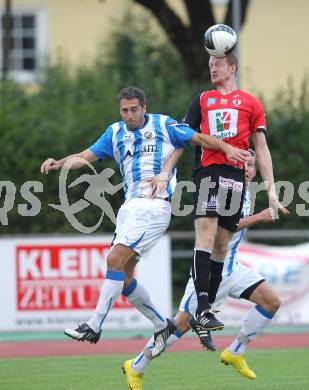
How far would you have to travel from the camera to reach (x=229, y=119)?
967cm

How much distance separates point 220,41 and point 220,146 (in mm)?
878

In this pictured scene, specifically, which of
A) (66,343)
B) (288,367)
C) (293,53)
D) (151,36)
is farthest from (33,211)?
(293,53)

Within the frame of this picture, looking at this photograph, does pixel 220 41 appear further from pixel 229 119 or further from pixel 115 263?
pixel 115 263

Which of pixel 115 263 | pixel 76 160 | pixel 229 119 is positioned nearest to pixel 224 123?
pixel 229 119

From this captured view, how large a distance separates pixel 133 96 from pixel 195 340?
6.06m

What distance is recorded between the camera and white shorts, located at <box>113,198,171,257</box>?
9.70 metres

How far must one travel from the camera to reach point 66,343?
49.5 ft

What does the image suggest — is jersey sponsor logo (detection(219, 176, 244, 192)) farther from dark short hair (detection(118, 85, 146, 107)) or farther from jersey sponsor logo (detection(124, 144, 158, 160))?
dark short hair (detection(118, 85, 146, 107))

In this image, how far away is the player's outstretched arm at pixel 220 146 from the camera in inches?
372

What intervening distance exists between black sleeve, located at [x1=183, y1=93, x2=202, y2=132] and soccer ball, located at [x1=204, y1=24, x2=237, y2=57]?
1.42 ft

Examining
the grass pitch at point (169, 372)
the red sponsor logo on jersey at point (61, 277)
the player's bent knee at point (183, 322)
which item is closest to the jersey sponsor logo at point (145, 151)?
the player's bent knee at point (183, 322)

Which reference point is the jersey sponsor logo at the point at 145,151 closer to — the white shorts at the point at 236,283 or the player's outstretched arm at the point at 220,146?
the player's outstretched arm at the point at 220,146

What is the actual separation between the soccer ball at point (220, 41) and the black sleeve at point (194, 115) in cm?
43

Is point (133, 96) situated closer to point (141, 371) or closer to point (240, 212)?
point (240, 212)
